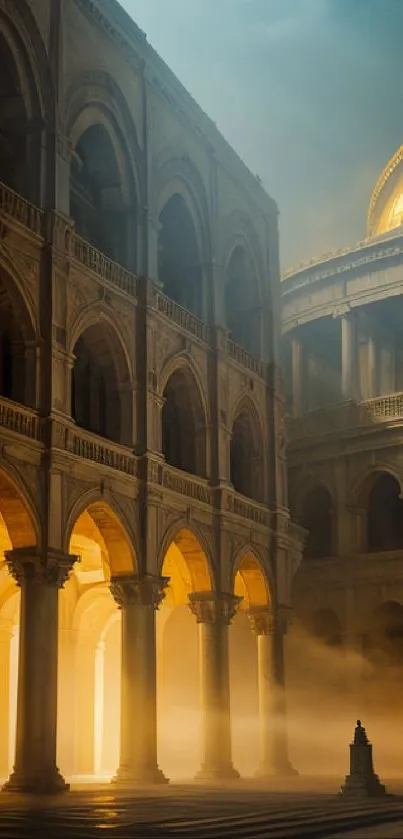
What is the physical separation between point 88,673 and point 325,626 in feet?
32.4

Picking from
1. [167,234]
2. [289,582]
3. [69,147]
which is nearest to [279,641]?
[289,582]

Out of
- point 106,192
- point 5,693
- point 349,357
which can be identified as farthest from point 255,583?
point 349,357

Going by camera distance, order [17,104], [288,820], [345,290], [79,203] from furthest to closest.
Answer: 1. [345,290]
2. [79,203]
3. [17,104]
4. [288,820]

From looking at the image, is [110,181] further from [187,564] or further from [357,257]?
[357,257]

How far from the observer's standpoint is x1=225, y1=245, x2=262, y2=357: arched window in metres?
40.9

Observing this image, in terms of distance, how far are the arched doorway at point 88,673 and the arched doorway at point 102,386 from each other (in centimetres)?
451

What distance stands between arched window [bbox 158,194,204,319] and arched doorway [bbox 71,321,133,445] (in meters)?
5.46

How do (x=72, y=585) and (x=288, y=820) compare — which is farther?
(x=72, y=585)

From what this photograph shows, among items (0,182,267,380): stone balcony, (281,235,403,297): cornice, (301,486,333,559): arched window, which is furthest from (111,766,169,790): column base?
(281,235,403,297): cornice

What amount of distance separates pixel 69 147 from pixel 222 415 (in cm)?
933

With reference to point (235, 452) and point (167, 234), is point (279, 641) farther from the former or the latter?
point (167, 234)

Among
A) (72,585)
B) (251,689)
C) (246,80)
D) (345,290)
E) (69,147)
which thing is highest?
(246,80)

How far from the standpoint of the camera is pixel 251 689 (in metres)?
40.7

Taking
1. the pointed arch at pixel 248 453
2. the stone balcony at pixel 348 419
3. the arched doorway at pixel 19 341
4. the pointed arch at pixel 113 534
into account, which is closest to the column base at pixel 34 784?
the pointed arch at pixel 113 534
